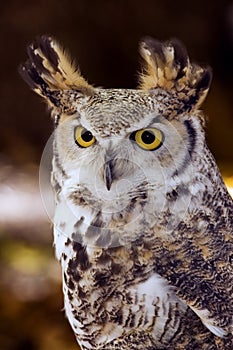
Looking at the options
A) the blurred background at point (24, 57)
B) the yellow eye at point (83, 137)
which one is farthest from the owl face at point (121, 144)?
the blurred background at point (24, 57)

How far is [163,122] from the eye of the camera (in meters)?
0.78

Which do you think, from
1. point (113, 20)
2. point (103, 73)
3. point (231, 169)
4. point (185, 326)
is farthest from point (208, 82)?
point (113, 20)

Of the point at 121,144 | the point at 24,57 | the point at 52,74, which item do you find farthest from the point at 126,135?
the point at 24,57

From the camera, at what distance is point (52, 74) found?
83 centimetres

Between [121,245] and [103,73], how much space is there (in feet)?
5.05

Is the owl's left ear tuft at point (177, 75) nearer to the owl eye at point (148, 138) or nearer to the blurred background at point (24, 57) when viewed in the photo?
the owl eye at point (148, 138)

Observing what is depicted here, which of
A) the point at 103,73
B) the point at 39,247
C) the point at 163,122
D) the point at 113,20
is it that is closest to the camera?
the point at 163,122

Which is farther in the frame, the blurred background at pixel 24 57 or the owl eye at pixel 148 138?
the blurred background at pixel 24 57

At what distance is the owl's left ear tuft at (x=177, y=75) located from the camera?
80 cm

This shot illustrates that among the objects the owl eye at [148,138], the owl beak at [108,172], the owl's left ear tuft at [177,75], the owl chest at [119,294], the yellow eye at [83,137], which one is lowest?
the owl chest at [119,294]

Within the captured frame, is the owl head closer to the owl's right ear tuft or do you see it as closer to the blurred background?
the owl's right ear tuft

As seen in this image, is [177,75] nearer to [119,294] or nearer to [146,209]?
[146,209]

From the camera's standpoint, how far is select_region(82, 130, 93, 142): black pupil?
78 cm

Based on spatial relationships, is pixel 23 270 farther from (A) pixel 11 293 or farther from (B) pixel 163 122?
(B) pixel 163 122
